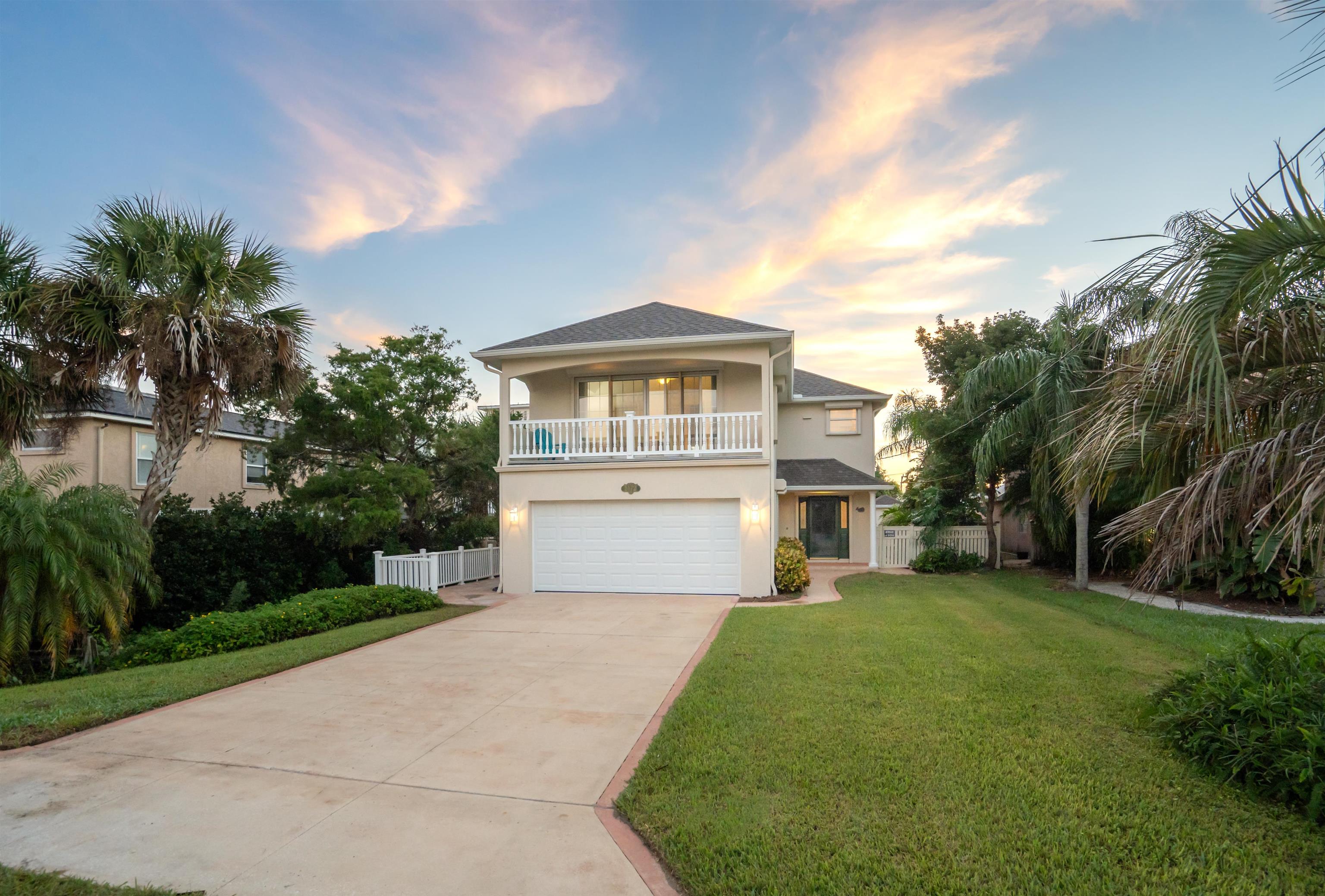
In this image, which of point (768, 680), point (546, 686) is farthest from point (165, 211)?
point (768, 680)

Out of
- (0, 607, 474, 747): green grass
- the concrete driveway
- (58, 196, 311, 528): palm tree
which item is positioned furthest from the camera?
(58, 196, 311, 528): palm tree

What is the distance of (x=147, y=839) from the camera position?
3.71 metres

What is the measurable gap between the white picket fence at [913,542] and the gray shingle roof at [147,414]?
17.2m

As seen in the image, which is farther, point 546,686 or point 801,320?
point 801,320

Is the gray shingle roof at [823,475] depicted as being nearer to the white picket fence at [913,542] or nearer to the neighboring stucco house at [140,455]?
the white picket fence at [913,542]

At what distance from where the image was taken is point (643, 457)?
46.8 ft

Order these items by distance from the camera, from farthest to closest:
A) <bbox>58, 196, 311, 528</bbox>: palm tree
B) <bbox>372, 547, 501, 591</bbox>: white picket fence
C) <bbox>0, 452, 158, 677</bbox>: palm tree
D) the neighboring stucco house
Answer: the neighboring stucco house < <bbox>372, 547, 501, 591</bbox>: white picket fence < <bbox>58, 196, 311, 528</bbox>: palm tree < <bbox>0, 452, 158, 677</bbox>: palm tree

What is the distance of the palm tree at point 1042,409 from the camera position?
13414 millimetres

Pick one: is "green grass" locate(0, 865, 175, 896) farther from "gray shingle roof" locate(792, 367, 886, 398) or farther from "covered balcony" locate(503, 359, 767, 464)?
"gray shingle roof" locate(792, 367, 886, 398)

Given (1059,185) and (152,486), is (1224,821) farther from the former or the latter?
(152,486)

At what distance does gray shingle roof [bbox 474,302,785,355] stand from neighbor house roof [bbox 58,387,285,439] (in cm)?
678

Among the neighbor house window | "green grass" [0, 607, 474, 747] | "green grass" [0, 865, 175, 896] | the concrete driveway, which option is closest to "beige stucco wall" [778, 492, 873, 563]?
"green grass" [0, 607, 474, 747]

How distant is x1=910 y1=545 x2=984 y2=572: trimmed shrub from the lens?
18078 millimetres

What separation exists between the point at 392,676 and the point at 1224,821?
24.7ft
